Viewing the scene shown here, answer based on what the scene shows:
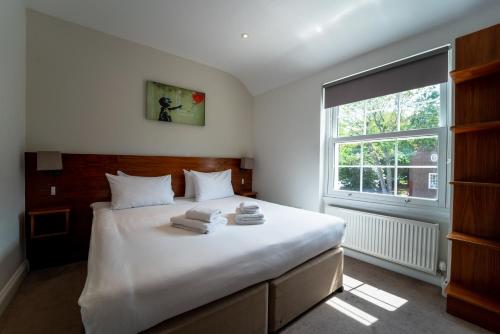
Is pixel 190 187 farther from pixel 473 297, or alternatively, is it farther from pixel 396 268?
pixel 473 297

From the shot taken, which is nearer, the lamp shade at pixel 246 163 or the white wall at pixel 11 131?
the white wall at pixel 11 131

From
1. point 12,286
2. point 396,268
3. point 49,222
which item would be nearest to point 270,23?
point 396,268

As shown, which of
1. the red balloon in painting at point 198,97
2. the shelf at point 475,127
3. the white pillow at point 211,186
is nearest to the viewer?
the shelf at point 475,127

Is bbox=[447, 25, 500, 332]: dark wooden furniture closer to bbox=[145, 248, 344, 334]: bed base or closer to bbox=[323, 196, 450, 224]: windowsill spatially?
bbox=[323, 196, 450, 224]: windowsill

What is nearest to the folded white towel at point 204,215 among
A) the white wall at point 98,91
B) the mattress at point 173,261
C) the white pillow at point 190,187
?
the mattress at point 173,261

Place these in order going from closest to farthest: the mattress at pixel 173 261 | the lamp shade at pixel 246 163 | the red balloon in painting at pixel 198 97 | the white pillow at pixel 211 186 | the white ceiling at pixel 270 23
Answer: the mattress at pixel 173 261, the white ceiling at pixel 270 23, the white pillow at pixel 211 186, the red balloon in painting at pixel 198 97, the lamp shade at pixel 246 163

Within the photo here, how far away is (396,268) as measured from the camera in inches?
87.0

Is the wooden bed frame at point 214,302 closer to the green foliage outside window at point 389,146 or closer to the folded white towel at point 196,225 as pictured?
the folded white towel at point 196,225

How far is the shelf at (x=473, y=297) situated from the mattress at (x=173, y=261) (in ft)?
2.91

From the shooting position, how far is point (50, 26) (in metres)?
2.26

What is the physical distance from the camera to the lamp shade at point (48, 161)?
2.04 metres

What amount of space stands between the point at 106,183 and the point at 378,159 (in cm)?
325

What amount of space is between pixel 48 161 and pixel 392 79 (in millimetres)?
3638

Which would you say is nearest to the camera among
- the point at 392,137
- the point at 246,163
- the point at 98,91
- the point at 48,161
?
the point at 48,161
